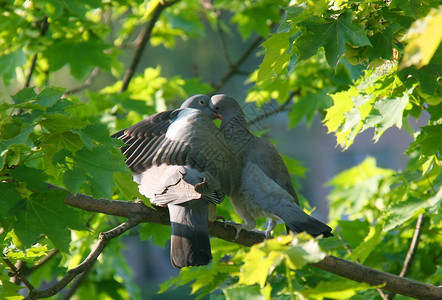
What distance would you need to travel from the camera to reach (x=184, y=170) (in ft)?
7.23

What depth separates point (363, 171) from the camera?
4.22 meters

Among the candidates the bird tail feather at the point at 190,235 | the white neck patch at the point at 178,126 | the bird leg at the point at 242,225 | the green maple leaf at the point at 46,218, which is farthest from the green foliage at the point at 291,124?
the white neck patch at the point at 178,126

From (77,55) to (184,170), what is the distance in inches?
77.2

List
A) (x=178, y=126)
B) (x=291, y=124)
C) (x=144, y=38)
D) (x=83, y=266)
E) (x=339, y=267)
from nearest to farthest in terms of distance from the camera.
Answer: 1. (x=83, y=266)
2. (x=339, y=267)
3. (x=178, y=126)
4. (x=291, y=124)
5. (x=144, y=38)

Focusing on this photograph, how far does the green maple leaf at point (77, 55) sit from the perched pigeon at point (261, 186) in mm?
1427

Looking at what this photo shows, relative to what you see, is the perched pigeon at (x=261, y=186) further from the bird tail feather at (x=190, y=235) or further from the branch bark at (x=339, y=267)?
the bird tail feather at (x=190, y=235)

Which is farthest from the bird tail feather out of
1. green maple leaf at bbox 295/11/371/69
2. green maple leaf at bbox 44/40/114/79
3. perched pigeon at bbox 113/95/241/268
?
green maple leaf at bbox 44/40/114/79

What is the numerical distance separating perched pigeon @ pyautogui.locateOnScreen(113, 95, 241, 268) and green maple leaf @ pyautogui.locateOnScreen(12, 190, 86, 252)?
0.38m

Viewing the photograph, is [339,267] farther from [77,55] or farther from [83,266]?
[77,55]

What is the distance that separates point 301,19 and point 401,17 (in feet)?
1.05

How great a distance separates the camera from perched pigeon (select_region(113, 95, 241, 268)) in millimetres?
2100

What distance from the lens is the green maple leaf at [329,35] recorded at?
5.98 feet

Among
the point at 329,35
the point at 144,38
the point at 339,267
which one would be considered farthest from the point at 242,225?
the point at 144,38

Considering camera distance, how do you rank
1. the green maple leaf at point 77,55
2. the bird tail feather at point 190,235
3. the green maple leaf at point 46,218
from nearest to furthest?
the green maple leaf at point 46,218
the bird tail feather at point 190,235
the green maple leaf at point 77,55
